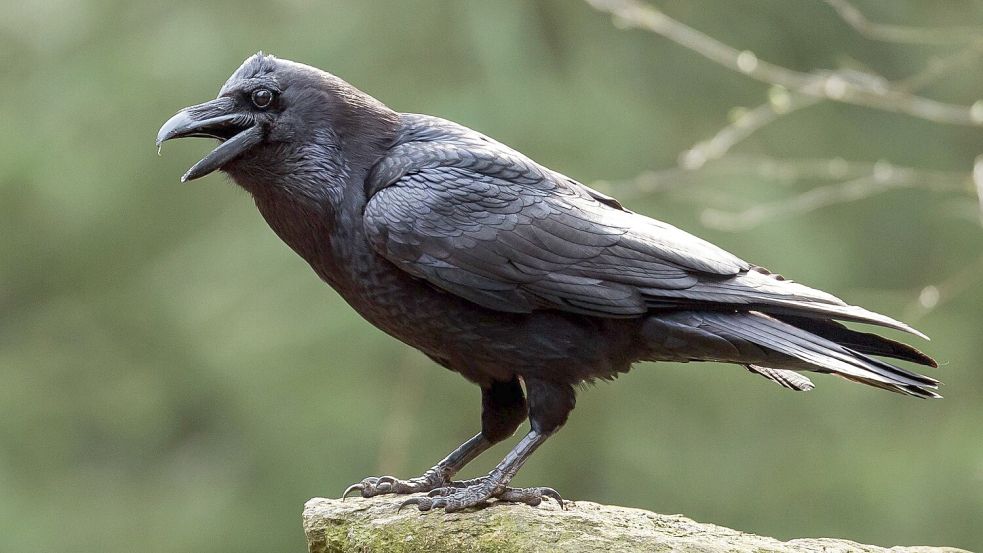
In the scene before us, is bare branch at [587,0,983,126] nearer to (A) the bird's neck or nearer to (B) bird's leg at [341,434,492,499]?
(A) the bird's neck

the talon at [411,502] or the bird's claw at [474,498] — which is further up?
the bird's claw at [474,498]

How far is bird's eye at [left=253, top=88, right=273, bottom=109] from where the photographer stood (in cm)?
373

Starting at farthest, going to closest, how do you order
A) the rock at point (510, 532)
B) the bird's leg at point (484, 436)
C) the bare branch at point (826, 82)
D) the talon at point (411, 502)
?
the bare branch at point (826, 82), the bird's leg at point (484, 436), the talon at point (411, 502), the rock at point (510, 532)

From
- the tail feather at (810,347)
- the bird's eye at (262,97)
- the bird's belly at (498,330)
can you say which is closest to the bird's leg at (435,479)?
the bird's belly at (498,330)

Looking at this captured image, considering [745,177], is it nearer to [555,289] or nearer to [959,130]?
[959,130]

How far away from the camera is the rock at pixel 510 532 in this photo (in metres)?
3.56

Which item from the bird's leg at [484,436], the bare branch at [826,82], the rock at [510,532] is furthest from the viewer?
the bare branch at [826,82]

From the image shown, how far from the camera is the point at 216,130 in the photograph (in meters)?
3.71

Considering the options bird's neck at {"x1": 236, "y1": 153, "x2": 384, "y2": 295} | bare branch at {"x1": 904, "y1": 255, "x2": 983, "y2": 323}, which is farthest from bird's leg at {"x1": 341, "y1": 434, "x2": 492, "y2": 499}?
bare branch at {"x1": 904, "y1": 255, "x2": 983, "y2": 323}

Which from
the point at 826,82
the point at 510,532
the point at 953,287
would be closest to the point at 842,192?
the point at 826,82

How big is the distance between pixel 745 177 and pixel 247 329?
9.28ft

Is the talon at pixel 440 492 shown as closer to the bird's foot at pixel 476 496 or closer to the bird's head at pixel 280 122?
the bird's foot at pixel 476 496

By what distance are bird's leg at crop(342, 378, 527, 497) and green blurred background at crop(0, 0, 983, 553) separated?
6.65 ft

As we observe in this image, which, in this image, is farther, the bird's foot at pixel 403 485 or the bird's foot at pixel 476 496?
the bird's foot at pixel 403 485
